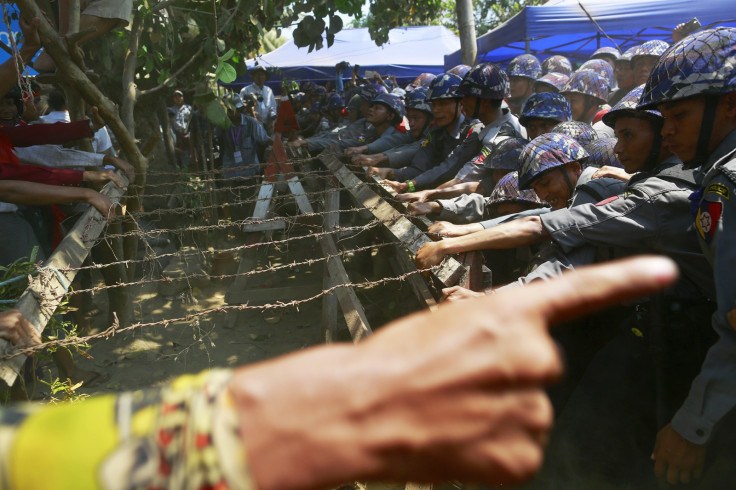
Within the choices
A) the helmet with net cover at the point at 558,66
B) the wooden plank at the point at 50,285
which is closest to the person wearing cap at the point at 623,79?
the helmet with net cover at the point at 558,66

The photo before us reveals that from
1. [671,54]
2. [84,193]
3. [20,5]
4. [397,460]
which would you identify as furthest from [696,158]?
[20,5]

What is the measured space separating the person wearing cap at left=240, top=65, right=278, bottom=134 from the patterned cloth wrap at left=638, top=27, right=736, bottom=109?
1033 cm

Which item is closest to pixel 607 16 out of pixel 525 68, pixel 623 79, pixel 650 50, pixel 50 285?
pixel 525 68

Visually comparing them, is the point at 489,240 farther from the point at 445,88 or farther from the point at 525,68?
the point at 525,68

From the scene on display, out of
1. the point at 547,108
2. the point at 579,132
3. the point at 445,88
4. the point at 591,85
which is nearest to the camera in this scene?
the point at 579,132

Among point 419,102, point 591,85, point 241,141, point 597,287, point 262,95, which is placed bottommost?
point 241,141

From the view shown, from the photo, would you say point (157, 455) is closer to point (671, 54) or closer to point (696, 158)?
point (696, 158)

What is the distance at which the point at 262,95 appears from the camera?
11.8 metres

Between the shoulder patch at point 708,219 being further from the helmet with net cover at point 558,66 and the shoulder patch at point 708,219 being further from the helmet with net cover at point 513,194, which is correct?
the helmet with net cover at point 558,66

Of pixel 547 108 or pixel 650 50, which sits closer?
pixel 547 108

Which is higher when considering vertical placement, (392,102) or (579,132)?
(579,132)

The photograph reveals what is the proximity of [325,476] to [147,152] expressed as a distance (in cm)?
481

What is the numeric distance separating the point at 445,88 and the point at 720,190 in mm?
3781

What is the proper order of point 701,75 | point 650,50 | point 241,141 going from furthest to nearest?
point 241,141
point 650,50
point 701,75
